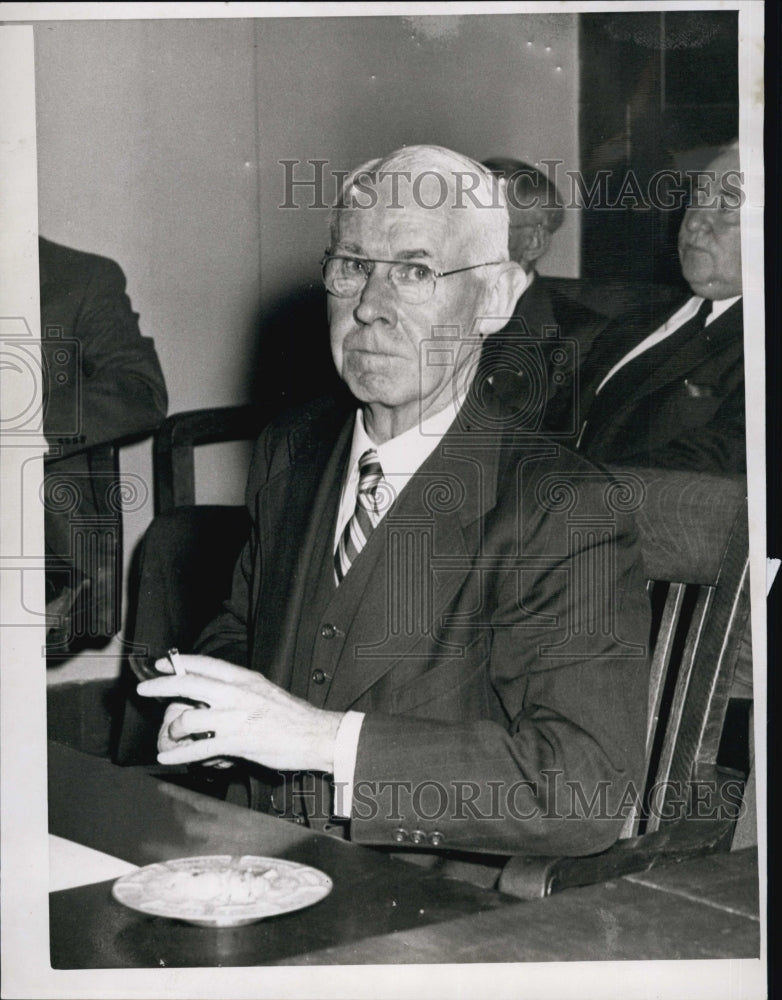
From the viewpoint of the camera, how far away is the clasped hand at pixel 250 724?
5.68 feet

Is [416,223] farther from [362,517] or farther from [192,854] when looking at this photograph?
[192,854]

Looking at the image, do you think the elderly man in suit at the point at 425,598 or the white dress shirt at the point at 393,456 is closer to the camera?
the elderly man in suit at the point at 425,598

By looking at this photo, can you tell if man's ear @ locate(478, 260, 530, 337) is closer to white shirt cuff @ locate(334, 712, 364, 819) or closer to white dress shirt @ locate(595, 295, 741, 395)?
white dress shirt @ locate(595, 295, 741, 395)

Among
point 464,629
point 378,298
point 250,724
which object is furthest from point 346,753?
point 378,298

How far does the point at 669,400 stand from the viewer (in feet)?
6.04

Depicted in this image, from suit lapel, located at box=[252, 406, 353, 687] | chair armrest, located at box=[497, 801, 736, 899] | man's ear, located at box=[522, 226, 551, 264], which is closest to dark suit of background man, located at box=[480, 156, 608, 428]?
man's ear, located at box=[522, 226, 551, 264]

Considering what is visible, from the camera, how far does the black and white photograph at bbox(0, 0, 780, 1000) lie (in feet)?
5.70

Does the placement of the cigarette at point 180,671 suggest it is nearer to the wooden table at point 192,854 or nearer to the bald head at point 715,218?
the wooden table at point 192,854

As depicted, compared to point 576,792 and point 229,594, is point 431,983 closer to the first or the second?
point 576,792

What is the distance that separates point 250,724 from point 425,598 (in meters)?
0.31

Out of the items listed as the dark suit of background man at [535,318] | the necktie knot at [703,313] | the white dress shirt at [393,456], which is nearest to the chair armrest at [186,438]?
the white dress shirt at [393,456]

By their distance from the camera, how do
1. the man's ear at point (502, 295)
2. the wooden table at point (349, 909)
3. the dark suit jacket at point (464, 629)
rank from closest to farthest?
the wooden table at point (349, 909), the dark suit jacket at point (464, 629), the man's ear at point (502, 295)

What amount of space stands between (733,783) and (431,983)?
52 centimetres

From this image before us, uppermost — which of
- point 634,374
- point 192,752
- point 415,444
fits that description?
point 634,374
